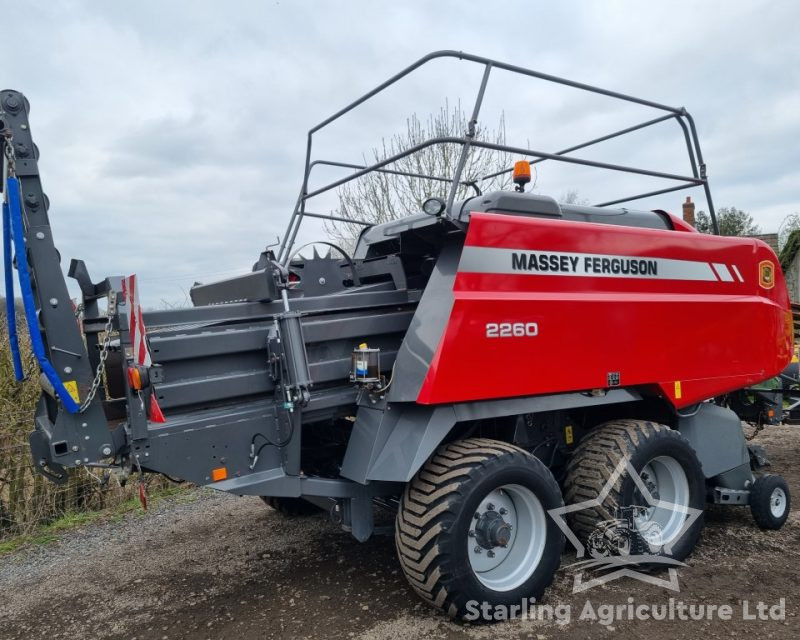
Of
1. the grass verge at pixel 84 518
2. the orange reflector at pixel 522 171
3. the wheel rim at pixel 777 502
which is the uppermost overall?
the orange reflector at pixel 522 171

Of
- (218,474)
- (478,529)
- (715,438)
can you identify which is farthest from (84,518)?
(715,438)

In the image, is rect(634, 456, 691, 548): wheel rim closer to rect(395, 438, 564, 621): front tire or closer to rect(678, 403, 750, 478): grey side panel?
rect(678, 403, 750, 478): grey side panel

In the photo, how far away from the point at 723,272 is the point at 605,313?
1238mm

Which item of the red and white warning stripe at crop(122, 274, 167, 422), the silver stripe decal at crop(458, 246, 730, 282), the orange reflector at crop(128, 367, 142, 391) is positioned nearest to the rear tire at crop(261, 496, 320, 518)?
the red and white warning stripe at crop(122, 274, 167, 422)

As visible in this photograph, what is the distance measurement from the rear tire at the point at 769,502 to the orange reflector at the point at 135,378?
4.05 metres

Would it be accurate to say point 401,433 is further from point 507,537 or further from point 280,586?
point 280,586

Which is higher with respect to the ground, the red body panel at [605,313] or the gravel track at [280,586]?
the red body panel at [605,313]

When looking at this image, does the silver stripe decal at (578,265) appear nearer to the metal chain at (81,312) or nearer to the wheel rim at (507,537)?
the wheel rim at (507,537)

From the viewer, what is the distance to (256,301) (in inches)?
134

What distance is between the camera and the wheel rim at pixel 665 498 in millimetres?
4004

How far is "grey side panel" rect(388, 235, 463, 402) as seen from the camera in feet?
10.6

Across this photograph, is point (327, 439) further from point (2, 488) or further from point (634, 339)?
point (2, 488)

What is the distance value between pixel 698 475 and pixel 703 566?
561 millimetres

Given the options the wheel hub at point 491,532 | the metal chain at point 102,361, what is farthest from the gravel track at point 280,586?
the metal chain at point 102,361
